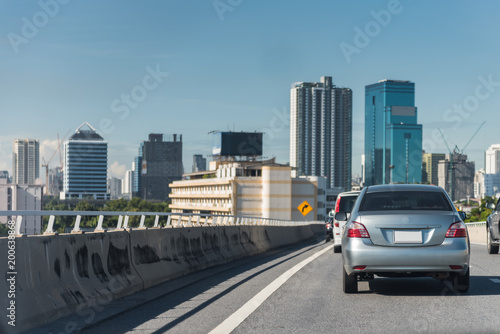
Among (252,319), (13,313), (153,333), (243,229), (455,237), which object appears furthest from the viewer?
(243,229)

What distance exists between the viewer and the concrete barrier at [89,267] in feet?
26.6

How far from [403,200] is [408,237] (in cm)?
99

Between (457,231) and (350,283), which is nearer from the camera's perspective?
(457,231)

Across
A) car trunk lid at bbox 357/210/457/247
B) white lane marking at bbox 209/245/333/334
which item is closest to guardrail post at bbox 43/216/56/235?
white lane marking at bbox 209/245/333/334

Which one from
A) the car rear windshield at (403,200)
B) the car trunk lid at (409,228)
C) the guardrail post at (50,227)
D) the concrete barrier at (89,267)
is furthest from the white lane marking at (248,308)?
the guardrail post at (50,227)

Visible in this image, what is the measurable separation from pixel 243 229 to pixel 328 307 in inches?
533

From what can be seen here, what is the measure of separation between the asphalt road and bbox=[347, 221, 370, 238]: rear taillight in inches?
35.9

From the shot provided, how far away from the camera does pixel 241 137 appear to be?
551 ft

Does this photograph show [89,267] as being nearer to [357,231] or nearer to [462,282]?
[357,231]

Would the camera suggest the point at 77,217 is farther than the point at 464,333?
Yes

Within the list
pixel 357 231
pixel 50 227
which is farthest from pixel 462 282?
pixel 50 227

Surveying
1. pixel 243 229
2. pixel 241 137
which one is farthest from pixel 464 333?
pixel 241 137

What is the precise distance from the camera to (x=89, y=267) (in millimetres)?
10172

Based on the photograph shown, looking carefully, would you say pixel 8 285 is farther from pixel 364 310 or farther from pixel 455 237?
pixel 455 237
